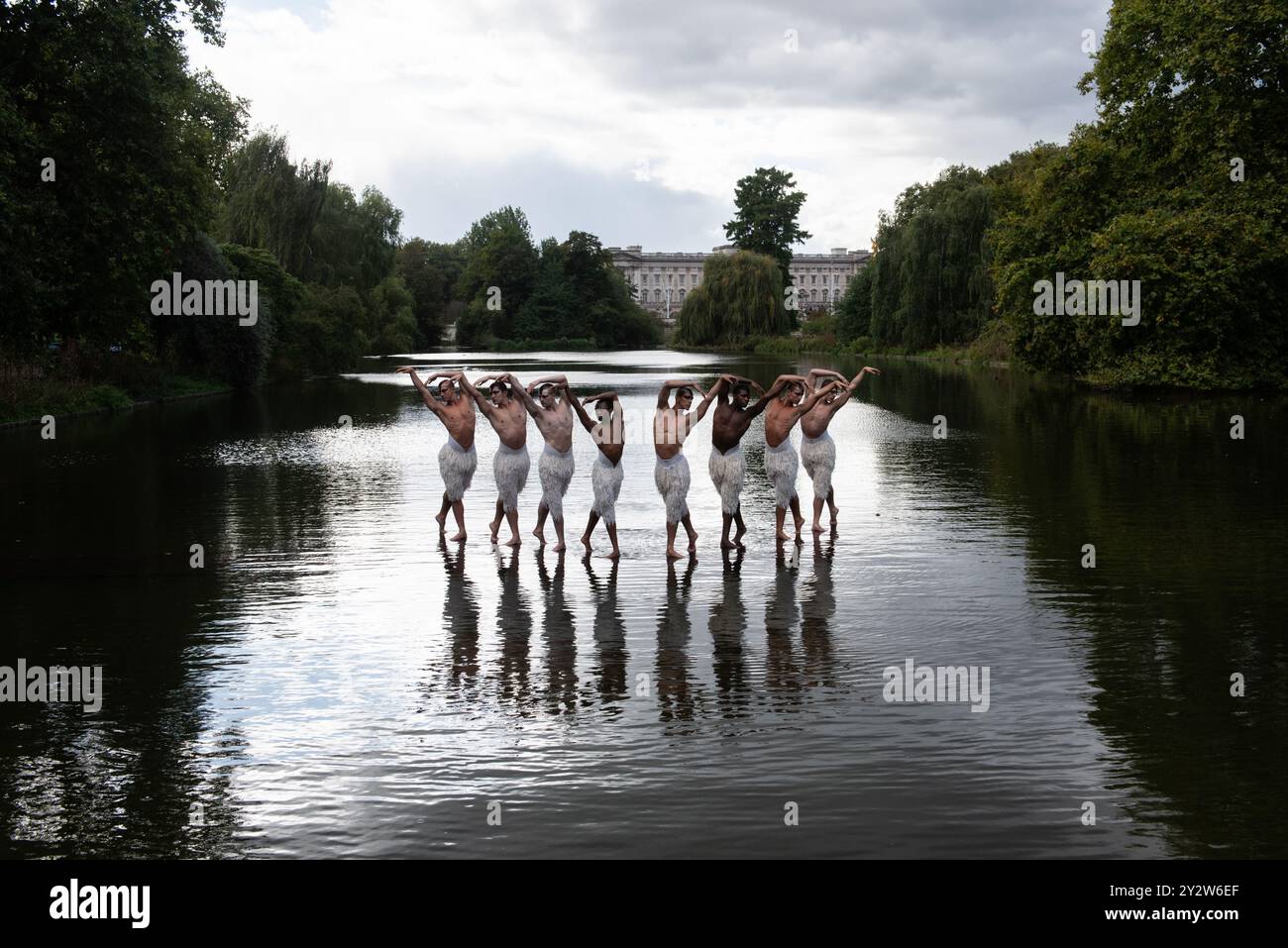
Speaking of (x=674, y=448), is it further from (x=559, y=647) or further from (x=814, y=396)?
(x=559, y=647)

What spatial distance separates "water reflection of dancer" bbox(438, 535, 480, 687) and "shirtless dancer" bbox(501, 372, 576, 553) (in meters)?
1.15

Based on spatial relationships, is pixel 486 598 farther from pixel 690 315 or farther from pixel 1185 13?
pixel 690 315

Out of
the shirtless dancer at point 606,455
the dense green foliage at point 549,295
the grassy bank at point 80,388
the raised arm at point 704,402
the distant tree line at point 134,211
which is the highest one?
the dense green foliage at point 549,295

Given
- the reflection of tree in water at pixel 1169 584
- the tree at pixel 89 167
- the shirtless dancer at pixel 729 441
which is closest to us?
the reflection of tree in water at pixel 1169 584

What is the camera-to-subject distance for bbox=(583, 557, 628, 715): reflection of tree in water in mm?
7914

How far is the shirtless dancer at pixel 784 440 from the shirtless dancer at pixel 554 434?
2.23 meters

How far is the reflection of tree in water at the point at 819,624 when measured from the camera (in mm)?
8344

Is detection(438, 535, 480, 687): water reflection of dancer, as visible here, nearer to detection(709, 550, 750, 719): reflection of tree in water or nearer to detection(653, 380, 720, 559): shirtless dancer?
detection(709, 550, 750, 719): reflection of tree in water

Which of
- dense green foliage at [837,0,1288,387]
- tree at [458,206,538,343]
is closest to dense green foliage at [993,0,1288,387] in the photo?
dense green foliage at [837,0,1288,387]

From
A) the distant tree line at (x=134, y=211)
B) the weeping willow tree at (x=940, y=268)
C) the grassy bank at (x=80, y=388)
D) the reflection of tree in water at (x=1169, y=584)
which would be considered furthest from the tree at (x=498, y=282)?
the reflection of tree in water at (x=1169, y=584)

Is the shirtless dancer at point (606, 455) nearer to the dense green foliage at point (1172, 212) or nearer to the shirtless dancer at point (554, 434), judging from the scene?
the shirtless dancer at point (554, 434)

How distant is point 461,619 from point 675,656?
216cm

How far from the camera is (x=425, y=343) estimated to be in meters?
129
